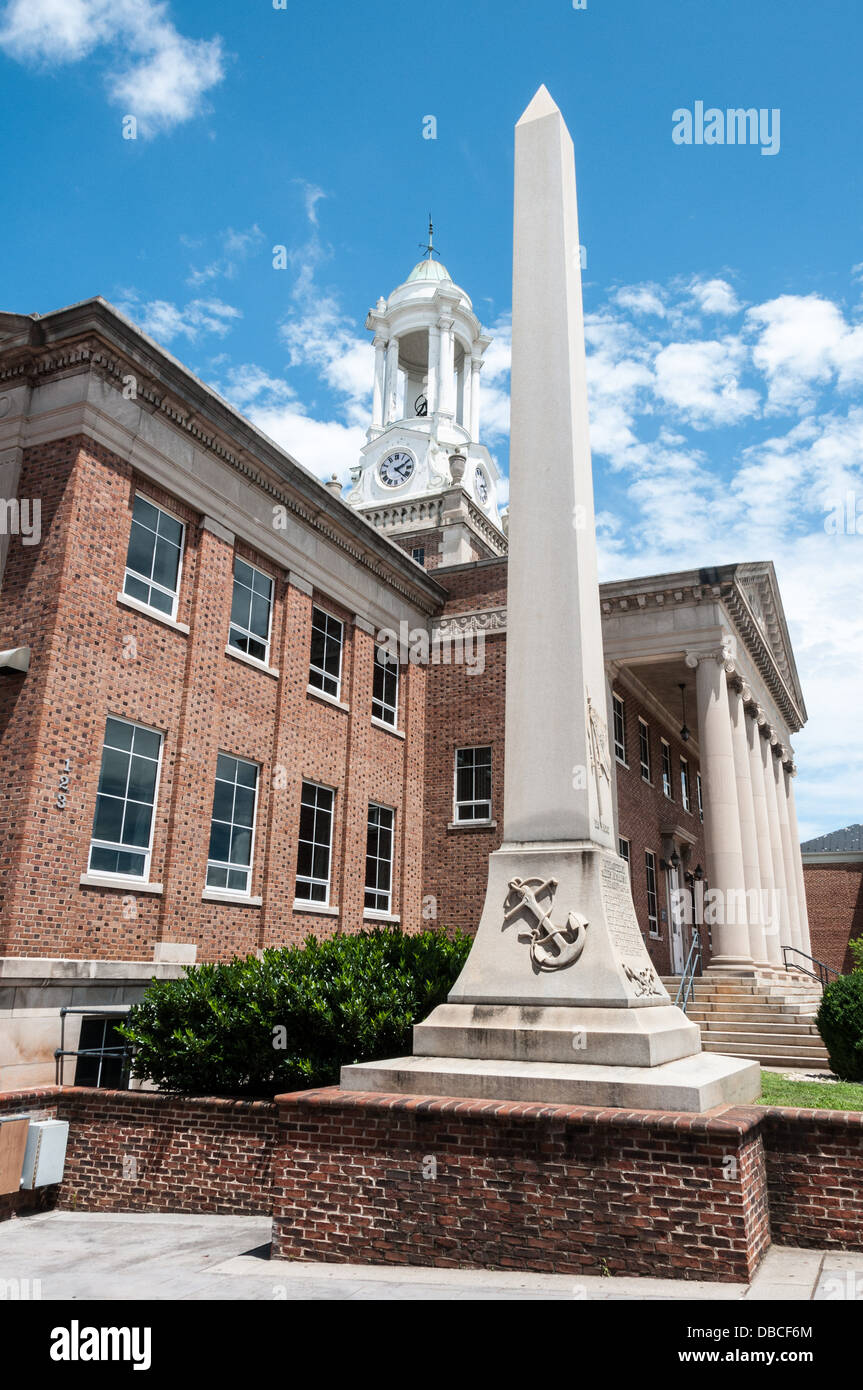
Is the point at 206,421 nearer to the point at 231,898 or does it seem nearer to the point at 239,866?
the point at 239,866

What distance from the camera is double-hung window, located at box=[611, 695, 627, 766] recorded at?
24109 millimetres

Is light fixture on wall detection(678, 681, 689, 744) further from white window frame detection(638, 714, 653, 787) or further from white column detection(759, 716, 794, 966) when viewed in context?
white column detection(759, 716, 794, 966)

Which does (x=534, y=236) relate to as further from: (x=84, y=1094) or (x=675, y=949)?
(x=675, y=949)

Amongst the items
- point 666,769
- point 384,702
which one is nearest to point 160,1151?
point 384,702

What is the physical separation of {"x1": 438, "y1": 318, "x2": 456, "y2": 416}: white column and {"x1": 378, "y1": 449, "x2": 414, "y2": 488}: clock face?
3.69m

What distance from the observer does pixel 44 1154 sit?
397 inches

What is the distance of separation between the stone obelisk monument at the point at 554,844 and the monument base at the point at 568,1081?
1 cm

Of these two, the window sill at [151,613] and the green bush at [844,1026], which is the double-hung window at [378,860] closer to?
the window sill at [151,613]

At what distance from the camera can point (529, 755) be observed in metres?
7.95

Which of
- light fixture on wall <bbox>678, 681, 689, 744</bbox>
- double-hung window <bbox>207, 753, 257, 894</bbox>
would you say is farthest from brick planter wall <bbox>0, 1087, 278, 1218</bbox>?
light fixture on wall <bbox>678, 681, 689, 744</bbox>

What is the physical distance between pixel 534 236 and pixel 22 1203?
1109cm

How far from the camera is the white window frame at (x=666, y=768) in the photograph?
92.6 ft
